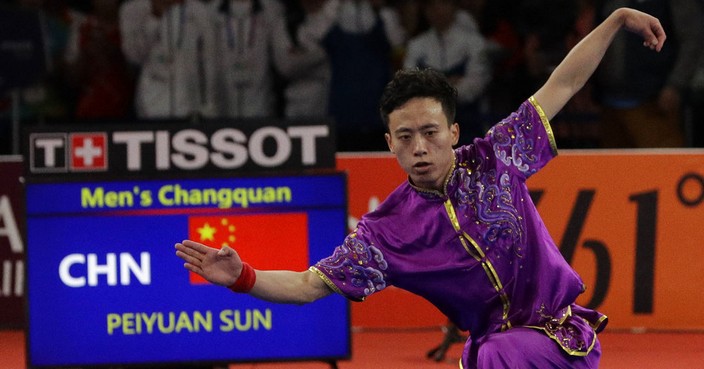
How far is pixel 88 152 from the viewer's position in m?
5.89

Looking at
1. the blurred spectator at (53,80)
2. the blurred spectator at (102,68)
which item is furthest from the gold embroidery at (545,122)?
the blurred spectator at (53,80)

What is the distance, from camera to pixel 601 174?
7.89 meters

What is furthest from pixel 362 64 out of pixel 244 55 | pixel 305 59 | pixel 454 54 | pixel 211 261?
pixel 211 261

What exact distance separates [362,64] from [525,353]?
5.27 meters

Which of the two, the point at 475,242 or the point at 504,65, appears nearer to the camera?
the point at 475,242

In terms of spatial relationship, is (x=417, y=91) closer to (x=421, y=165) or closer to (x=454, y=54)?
(x=421, y=165)

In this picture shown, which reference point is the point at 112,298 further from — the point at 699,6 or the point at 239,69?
the point at 699,6

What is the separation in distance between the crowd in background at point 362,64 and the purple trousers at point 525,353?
4.74 metres

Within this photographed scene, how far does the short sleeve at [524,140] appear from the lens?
4.30 meters

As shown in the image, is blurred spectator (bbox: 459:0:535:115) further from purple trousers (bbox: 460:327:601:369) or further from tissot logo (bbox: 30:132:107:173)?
purple trousers (bbox: 460:327:601:369)

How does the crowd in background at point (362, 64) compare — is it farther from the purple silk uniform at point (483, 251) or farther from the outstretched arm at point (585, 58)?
the purple silk uniform at point (483, 251)

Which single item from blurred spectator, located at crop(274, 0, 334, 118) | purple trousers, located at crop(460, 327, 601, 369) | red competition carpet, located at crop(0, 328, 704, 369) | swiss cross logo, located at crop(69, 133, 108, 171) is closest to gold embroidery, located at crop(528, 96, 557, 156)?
purple trousers, located at crop(460, 327, 601, 369)

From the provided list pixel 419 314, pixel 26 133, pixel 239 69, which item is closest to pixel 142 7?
pixel 239 69

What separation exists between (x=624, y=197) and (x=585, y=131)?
149 cm
